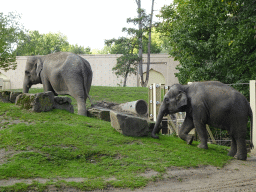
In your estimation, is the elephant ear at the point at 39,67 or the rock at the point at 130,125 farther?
the elephant ear at the point at 39,67

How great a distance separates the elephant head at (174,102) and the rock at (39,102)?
2.95 metres

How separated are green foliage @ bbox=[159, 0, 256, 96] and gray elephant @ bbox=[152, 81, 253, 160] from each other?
5759 millimetres

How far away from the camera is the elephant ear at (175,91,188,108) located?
6.92 meters

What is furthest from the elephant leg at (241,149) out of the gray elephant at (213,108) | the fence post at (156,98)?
the fence post at (156,98)

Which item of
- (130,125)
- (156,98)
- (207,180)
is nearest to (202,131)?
(130,125)

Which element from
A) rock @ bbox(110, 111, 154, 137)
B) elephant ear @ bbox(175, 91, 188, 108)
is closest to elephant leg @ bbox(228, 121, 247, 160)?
elephant ear @ bbox(175, 91, 188, 108)

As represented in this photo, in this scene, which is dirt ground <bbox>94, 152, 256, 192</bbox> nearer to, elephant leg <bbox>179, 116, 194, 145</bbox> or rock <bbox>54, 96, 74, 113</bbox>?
elephant leg <bbox>179, 116, 194, 145</bbox>

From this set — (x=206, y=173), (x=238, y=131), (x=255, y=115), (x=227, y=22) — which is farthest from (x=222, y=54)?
(x=206, y=173)

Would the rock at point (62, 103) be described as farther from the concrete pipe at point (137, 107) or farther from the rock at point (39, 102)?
the concrete pipe at point (137, 107)

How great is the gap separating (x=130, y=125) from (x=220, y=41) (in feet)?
25.5

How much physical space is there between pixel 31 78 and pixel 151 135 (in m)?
6.18

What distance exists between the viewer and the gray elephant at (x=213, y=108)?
21.2 ft

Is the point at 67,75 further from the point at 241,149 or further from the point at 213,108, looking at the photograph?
the point at 241,149

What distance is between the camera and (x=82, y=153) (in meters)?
5.66
